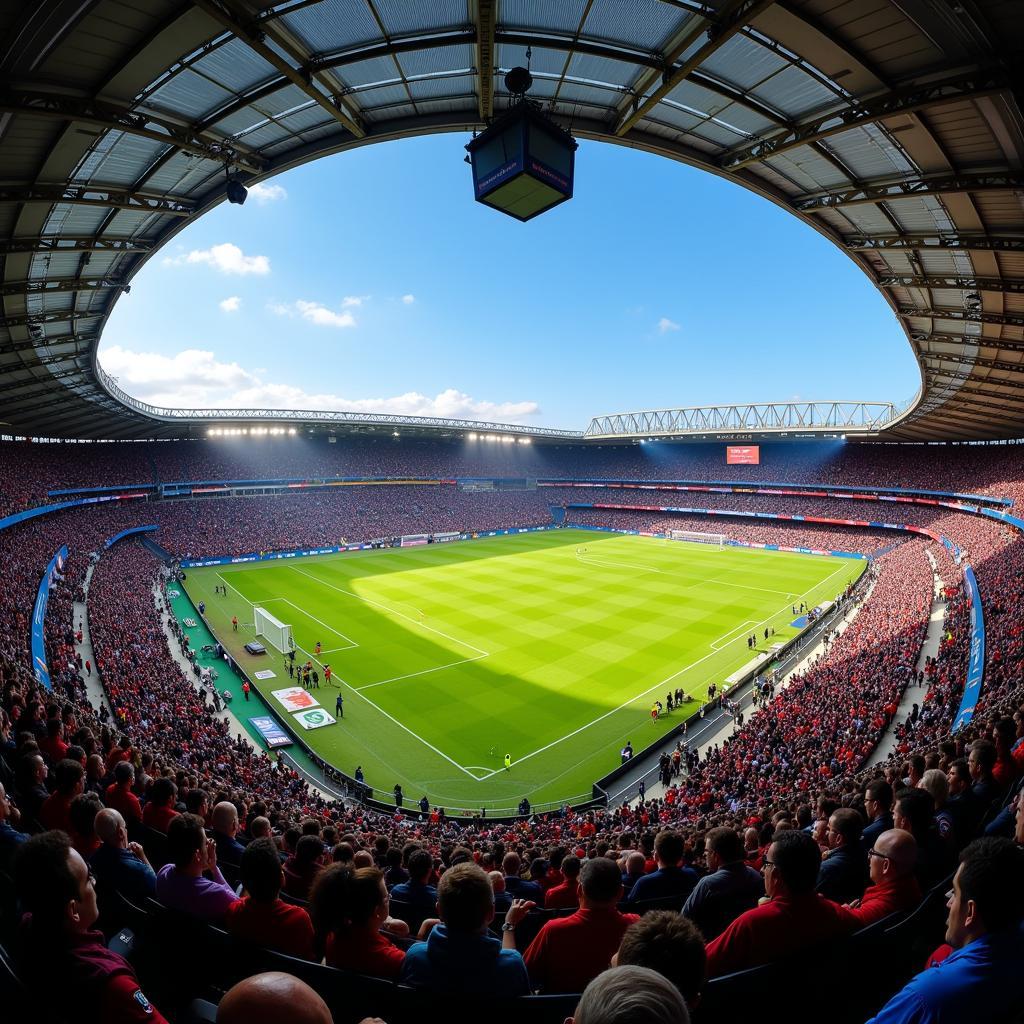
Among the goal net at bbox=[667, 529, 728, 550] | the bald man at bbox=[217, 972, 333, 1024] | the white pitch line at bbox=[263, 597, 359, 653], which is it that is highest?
the bald man at bbox=[217, 972, 333, 1024]

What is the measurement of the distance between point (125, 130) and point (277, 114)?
Result: 107 inches

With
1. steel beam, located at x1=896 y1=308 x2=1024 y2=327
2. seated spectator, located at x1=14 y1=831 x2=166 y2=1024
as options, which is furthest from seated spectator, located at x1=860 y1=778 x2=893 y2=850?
steel beam, located at x1=896 y1=308 x2=1024 y2=327

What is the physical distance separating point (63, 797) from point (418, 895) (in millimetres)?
3557

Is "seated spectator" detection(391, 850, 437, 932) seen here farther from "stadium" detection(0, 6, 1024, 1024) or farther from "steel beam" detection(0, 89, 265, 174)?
"steel beam" detection(0, 89, 265, 174)

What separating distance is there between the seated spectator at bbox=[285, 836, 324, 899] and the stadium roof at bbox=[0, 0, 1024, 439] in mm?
9881

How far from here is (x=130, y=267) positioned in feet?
59.1

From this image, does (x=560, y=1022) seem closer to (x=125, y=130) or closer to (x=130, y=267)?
(x=125, y=130)

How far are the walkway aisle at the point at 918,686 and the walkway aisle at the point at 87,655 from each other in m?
25.3

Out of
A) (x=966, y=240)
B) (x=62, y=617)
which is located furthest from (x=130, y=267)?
(x=966, y=240)

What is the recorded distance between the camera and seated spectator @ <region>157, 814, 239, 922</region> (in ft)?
12.3

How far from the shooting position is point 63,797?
5.36 meters

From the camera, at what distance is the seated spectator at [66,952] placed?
228cm

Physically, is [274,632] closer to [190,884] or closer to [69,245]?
[69,245]

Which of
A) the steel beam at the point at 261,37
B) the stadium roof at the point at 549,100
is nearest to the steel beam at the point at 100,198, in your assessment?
the stadium roof at the point at 549,100
